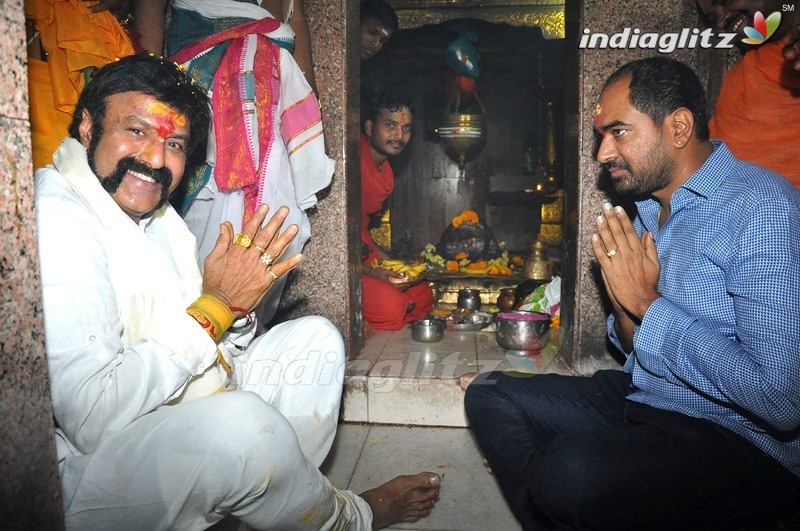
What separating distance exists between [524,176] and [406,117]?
243 cm

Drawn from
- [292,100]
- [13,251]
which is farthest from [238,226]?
[13,251]

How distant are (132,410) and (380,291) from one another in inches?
114

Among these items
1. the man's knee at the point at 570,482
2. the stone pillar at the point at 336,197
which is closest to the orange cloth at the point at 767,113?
the man's knee at the point at 570,482

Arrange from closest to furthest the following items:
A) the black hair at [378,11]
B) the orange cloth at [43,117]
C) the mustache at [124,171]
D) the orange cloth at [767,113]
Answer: the mustache at [124,171] < the orange cloth at [43,117] < the orange cloth at [767,113] < the black hair at [378,11]

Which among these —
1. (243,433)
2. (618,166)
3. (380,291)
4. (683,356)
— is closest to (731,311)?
(683,356)

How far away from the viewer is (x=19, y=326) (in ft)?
3.85

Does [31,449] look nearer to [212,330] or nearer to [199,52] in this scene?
[212,330]

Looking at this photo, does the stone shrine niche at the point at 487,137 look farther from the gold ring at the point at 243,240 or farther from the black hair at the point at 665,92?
the gold ring at the point at 243,240

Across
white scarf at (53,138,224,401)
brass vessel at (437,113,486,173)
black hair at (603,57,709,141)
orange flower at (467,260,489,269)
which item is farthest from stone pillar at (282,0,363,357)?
brass vessel at (437,113,486,173)

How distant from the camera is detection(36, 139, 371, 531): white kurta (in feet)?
4.98

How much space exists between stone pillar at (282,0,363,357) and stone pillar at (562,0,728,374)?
1427mm

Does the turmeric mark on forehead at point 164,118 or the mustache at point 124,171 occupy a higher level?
the turmeric mark on forehead at point 164,118

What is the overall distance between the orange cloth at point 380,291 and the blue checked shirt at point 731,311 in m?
2.50

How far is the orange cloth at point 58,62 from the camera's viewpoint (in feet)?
8.23
